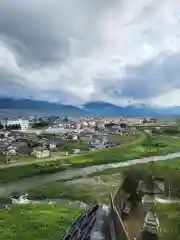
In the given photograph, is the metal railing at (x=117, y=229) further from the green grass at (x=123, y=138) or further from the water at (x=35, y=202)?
the green grass at (x=123, y=138)

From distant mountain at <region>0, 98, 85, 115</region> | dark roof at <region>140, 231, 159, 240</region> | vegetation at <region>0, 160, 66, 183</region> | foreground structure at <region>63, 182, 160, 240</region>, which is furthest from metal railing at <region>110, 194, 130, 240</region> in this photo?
distant mountain at <region>0, 98, 85, 115</region>

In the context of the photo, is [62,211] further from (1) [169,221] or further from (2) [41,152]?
(2) [41,152]

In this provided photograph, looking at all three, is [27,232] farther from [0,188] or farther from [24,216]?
[0,188]

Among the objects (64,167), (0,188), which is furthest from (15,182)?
(64,167)

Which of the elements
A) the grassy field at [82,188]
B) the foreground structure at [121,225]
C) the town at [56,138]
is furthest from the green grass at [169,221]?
the town at [56,138]

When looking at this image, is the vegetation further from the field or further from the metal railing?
the metal railing

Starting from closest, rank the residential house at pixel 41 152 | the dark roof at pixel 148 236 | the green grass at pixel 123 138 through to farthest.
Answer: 1. the dark roof at pixel 148 236
2. the residential house at pixel 41 152
3. the green grass at pixel 123 138

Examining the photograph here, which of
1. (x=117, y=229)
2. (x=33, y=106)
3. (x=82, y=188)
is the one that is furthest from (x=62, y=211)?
(x=33, y=106)

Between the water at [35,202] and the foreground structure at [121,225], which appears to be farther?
the water at [35,202]
